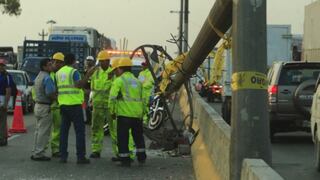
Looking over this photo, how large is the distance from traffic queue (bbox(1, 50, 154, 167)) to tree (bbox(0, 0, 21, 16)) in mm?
38128

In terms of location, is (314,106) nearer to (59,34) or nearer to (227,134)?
(227,134)

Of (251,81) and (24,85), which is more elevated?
(251,81)

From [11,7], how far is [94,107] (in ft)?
128

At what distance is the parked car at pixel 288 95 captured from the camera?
50.6 feet

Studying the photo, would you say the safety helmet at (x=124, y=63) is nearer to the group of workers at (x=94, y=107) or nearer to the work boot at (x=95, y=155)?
the group of workers at (x=94, y=107)

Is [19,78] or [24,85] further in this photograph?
[19,78]

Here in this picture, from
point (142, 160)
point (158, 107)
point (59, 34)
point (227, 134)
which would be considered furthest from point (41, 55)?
point (227, 134)

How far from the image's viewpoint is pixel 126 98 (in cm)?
1115

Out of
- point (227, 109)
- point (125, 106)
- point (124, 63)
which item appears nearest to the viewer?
point (125, 106)

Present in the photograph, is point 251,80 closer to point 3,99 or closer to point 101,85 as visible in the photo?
point 101,85

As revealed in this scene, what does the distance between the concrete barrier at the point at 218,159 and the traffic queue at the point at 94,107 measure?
115 cm

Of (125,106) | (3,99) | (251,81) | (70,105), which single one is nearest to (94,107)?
(70,105)

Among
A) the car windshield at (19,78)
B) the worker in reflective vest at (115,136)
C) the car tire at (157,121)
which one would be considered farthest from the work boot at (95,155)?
the car windshield at (19,78)

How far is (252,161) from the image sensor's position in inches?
231
